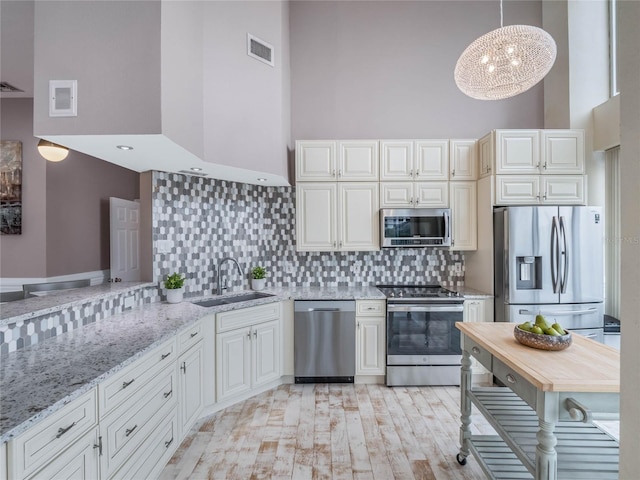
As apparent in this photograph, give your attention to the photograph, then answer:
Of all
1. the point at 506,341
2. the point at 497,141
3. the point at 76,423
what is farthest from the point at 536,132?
the point at 76,423

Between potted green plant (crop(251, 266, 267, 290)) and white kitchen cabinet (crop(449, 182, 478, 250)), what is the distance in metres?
2.11

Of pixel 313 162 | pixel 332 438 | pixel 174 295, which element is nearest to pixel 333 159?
pixel 313 162

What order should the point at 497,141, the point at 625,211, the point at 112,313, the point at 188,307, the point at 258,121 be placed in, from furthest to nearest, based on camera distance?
1. the point at 497,141
2. the point at 258,121
3. the point at 188,307
4. the point at 112,313
5. the point at 625,211

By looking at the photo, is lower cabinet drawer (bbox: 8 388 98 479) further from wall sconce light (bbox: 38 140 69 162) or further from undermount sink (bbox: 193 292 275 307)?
wall sconce light (bbox: 38 140 69 162)

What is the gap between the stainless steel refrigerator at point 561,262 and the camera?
117 inches

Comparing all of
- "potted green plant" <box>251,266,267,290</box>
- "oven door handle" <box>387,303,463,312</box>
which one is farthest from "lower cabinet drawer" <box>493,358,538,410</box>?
"potted green plant" <box>251,266,267,290</box>

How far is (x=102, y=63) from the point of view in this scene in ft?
6.30

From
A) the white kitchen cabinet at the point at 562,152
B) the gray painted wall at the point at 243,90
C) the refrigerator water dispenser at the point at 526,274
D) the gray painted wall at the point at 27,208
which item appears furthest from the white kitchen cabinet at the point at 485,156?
the gray painted wall at the point at 27,208

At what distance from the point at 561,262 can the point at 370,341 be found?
1.93 metres

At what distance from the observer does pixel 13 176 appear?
3.97m

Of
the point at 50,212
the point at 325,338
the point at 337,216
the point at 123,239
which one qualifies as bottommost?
the point at 325,338

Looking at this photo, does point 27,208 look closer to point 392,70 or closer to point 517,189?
point 392,70

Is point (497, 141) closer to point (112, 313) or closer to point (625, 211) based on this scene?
point (625, 211)

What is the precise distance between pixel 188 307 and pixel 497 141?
10.7 ft
